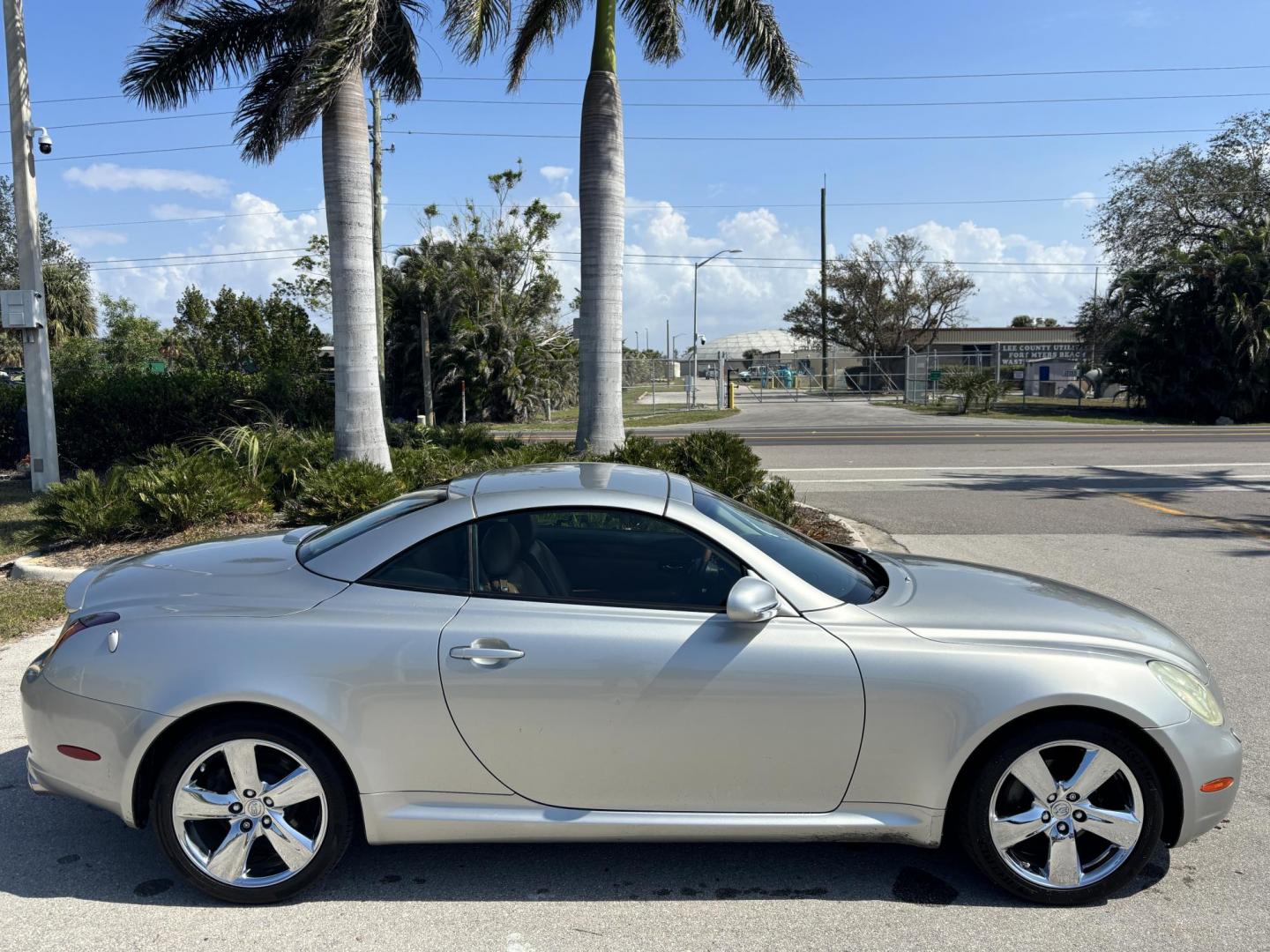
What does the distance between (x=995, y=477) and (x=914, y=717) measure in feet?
41.3

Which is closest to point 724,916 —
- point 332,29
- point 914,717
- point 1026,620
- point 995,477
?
point 914,717

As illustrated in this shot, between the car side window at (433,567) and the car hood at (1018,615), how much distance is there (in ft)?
4.82

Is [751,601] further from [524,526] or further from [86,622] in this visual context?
[86,622]

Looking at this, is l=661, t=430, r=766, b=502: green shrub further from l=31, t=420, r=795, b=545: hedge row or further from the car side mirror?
the car side mirror

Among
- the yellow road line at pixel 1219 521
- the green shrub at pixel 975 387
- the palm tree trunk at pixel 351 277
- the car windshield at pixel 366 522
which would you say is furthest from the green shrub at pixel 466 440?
the green shrub at pixel 975 387

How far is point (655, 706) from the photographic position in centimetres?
324

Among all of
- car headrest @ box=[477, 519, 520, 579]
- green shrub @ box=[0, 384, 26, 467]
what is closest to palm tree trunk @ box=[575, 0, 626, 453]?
car headrest @ box=[477, 519, 520, 579]

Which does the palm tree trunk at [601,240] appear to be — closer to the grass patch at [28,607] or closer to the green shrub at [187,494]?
the green shrub at [187,494]

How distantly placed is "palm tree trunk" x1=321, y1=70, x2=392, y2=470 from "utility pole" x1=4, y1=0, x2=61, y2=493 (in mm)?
4092

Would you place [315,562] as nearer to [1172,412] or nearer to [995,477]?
[995,477]

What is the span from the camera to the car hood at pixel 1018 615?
337 centimetres

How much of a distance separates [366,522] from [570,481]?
0.85 metres

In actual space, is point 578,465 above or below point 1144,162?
below

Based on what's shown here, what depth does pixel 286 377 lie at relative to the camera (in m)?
15.5
